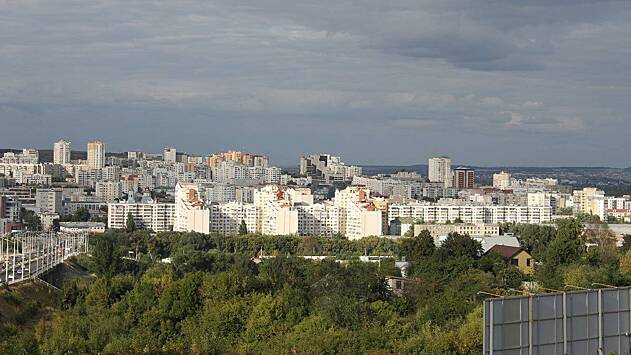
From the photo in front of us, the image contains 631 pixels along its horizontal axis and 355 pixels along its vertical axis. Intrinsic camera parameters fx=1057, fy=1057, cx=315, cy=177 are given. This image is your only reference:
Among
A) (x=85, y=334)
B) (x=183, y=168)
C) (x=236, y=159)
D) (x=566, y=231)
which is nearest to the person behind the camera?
(x=85, y=334)

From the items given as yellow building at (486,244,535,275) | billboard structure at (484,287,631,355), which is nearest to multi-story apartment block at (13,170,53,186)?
yellow building at (486,244,535,275)

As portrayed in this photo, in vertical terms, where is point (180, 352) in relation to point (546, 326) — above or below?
below

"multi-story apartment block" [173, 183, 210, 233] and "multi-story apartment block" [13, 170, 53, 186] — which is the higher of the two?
"multi-story apartment block" [13, 170, 53, 186]

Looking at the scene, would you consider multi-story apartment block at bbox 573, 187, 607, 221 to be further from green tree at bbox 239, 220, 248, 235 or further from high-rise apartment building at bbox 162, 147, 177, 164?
high-rise apartment building at bbox 162, 147, 177, 164

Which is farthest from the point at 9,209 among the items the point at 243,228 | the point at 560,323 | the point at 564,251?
the point at 560,323

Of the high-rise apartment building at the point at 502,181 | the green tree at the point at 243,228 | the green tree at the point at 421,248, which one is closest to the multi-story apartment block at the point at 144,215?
the green tree at the point at 243,228

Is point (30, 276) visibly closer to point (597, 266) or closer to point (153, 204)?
point (597, 266)

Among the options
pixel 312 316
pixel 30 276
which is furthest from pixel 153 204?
pixel 312 316
